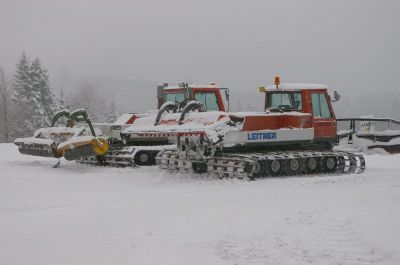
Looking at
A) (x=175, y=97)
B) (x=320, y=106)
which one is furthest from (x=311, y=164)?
(x=175, y=97)

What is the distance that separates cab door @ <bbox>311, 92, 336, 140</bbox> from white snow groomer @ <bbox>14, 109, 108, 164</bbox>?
21.1ft

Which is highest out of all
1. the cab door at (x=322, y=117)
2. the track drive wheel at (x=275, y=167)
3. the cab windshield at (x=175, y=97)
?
the cab windshield at (x=175, y=97)

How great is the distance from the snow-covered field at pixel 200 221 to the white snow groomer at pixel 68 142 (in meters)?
2.07

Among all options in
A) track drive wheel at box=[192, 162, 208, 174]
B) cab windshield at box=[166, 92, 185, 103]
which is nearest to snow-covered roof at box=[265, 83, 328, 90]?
track drive wheel at box=[192, 162, 208, 174]

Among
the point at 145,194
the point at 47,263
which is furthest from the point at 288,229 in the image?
the point at 145,194

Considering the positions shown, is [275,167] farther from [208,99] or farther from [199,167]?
[208,99]

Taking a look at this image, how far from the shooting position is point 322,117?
15578 millimetres

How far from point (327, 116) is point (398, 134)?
8029mm

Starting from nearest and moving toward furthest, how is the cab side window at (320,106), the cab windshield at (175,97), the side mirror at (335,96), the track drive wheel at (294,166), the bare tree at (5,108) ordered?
the track drive wheel at (294,166), the cab side window at (320,106), the side mirror at (335,96), the cab windshield at (175,97), the bare tree at (5,108)

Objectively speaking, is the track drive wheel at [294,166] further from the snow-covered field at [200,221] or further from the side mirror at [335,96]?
the side mirror at [335,96]

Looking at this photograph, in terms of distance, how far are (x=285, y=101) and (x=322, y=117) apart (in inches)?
47.9

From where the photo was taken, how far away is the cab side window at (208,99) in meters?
17.4

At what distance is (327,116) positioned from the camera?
15695mm

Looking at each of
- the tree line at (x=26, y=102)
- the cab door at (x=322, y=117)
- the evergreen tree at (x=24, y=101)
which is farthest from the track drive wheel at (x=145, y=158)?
the evergreen tree at (x=24, y=101)
